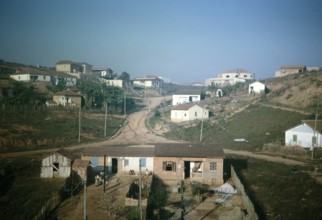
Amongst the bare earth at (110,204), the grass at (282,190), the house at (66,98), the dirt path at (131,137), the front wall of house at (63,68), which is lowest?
the bare earth at (110,204)

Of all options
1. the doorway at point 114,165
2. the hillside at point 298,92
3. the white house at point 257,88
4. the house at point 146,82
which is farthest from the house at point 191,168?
the house at point 146,82

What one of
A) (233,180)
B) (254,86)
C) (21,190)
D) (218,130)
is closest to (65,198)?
(21,190)

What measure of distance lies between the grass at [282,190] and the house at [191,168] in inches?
134

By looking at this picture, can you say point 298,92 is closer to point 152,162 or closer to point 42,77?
point 152,162

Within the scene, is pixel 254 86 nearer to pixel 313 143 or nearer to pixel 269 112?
pixel 269 112

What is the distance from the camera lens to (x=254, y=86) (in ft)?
278

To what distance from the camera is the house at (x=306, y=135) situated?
1791 inches

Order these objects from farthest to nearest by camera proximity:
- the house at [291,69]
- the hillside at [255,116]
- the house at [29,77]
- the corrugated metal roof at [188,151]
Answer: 1. the house at [291,69]
2. the house at [29,77]
3. the hillside at [255,116]
4. the corrugated metal roof at [188,151]

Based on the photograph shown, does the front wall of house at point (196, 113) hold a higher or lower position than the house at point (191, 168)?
higher

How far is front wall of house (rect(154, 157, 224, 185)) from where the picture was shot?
34.8 meters

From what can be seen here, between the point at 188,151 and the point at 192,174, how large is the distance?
2.56 metres

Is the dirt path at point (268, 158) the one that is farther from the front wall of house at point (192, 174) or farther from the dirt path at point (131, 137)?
the dirt path at point (131, 137)

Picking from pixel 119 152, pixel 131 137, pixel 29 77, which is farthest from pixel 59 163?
pixel 29 77

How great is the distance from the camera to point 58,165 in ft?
112
